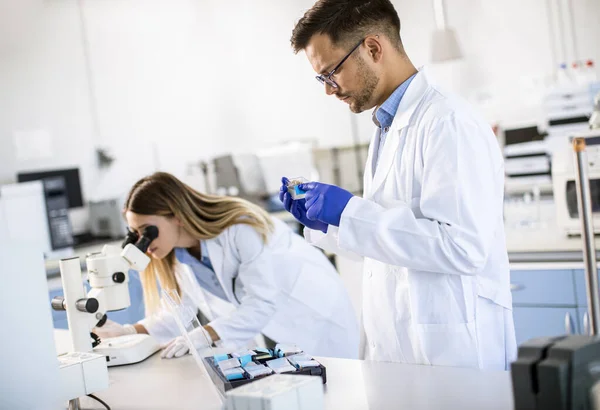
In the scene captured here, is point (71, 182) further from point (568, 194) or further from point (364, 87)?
point (364, 87)

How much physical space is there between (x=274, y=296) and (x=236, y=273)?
204mm

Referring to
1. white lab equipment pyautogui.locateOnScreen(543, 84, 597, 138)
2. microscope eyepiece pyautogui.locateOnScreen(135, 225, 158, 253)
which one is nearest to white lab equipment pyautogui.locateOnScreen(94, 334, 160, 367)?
microscope eyepiece pyautogui.locateOnScreen(135, 225, 158, 253)

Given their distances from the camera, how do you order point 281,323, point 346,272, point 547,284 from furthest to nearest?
point 346,272 < point 547,284 < point 281,323

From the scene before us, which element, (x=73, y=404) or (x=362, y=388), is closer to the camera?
(x=362, y=388)

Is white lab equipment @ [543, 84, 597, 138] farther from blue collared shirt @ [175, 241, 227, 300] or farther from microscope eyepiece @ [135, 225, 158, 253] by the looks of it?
microscope eyepiece @ [135, 225, 158, 253]

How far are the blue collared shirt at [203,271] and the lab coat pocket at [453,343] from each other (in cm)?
95

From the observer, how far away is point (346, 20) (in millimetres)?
1644

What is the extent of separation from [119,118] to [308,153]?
60.7 inches

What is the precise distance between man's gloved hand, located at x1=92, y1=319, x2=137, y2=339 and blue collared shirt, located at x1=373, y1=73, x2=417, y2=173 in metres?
0.93

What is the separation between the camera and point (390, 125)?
70.0 inches

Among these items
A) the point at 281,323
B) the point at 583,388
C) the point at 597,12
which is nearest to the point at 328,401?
the point at 583,388

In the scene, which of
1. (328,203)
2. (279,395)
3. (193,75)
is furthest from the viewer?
(193,75)

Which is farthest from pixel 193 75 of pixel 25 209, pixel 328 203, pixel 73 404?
pixel 73 404

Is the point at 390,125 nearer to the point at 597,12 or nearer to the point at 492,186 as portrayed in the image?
the point at 492,186
